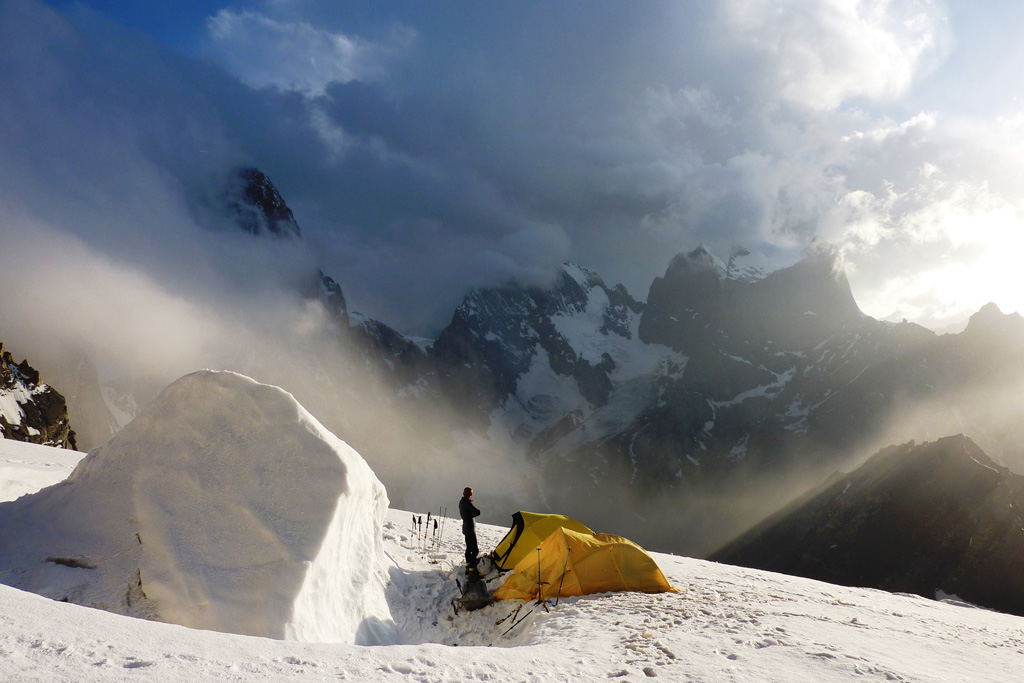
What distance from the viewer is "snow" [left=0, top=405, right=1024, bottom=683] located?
17.2ft

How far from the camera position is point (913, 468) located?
250 ft

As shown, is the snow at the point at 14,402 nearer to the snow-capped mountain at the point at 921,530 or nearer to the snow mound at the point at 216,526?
the snow mound at the point at 216,526

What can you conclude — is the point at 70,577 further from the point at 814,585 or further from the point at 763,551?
the point at 763,551

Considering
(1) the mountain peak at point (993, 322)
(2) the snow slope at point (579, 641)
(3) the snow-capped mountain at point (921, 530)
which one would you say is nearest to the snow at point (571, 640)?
(2) the snow slope at point (579, 641)

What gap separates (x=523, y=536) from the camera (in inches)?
676

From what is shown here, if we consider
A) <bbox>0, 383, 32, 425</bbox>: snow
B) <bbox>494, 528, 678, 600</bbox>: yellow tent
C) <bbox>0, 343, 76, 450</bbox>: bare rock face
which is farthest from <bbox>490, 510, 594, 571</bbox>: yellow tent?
<bbox>0, 383, 32, 425</bbox>: snow

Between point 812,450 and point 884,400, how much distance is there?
29470 mm

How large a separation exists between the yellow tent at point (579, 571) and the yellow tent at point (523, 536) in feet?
1.63

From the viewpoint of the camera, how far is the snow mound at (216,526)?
928 centimetres

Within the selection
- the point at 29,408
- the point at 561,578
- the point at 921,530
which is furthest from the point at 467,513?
the point at 29,408

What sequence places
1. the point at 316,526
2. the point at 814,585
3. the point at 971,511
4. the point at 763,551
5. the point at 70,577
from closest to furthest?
the point at 70,577, the point at 316,526, the point at 814,585, the point at 971,511, the point at 763,551

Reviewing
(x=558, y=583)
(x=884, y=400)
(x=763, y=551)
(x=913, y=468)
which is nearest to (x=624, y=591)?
(x=558, y=583)

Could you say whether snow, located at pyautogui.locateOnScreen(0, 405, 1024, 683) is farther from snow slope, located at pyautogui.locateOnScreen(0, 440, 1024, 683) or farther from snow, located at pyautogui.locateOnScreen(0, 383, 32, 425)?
snow, located at pyautogui.locateOnScreen(0, 383, 32, 425)

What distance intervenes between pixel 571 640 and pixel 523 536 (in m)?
8.21
